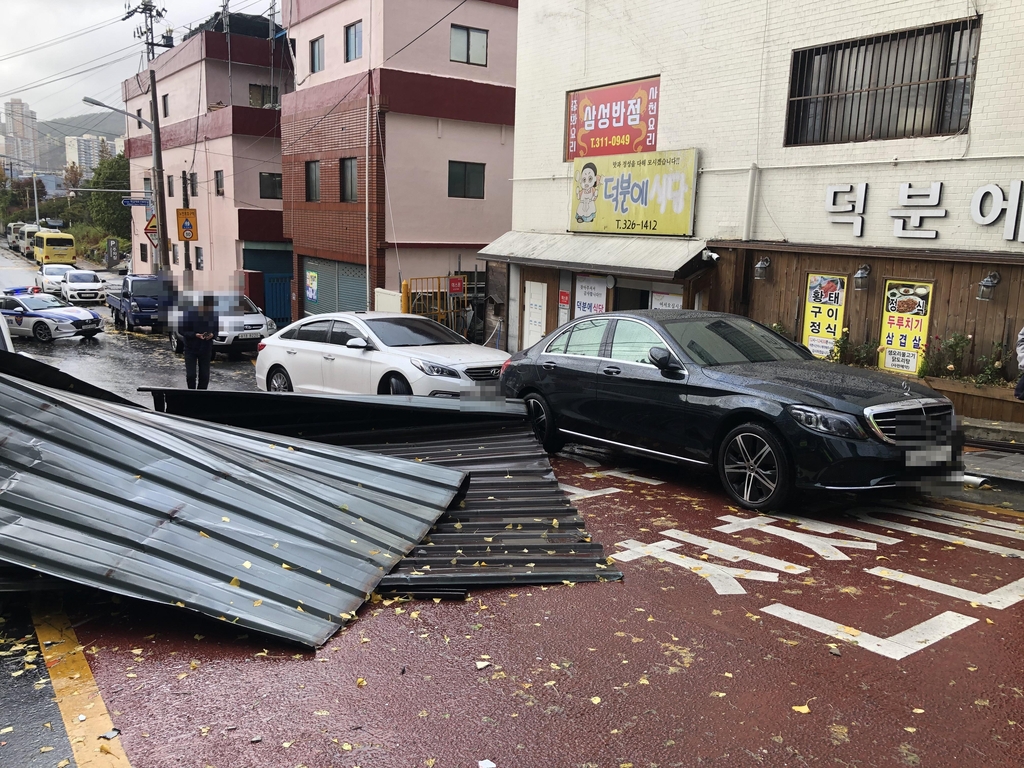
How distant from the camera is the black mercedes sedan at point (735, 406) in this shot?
640 cm

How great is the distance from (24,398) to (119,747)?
2.58 metres

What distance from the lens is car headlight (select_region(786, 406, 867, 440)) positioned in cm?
632

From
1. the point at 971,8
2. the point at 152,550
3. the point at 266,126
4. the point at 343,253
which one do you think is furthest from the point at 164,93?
the point at 152,550

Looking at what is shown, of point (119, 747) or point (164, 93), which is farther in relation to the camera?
point (164, 93)

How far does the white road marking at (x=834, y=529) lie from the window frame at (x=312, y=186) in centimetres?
A: 2180

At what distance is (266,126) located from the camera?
31.2 m

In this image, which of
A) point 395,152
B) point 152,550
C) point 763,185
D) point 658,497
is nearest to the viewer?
point 152,550

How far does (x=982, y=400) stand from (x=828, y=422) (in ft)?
17.3

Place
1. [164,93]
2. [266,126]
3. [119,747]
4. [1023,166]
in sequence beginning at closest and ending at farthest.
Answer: [119,747]
[1023,166]
[266,126]
[164,93]

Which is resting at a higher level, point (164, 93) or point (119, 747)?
point (164, 93)

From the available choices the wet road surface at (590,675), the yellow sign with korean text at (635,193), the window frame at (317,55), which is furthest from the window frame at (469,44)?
the wet road surface at (590,675)

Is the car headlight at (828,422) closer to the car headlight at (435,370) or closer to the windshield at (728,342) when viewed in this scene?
the windshield at (728,342)

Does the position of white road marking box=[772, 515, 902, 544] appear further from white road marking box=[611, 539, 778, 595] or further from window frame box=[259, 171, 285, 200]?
window frame box=[259, 171, 285, 200]

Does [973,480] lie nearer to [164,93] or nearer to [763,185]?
[763,185]
